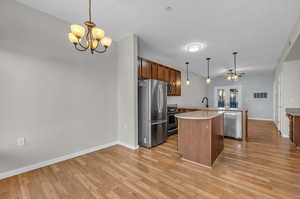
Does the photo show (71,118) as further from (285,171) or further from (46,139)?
(285,171)

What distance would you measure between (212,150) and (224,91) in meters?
7.59

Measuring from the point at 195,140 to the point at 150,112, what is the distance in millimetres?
1285

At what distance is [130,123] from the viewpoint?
11.1ft

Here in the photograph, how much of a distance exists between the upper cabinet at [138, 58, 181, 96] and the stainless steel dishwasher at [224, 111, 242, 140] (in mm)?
2222

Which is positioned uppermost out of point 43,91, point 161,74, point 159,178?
point 161,74

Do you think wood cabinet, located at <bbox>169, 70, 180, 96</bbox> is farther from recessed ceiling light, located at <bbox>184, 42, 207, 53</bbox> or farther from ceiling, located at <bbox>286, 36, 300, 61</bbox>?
ceiling, located at <bbox>286, 36, 300, 61</bbox>

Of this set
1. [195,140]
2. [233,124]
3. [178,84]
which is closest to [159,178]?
[195,140]

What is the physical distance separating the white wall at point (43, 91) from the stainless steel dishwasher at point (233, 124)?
3.85m

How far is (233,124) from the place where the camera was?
4.14 m

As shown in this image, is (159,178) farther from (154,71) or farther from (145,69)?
(154,71)

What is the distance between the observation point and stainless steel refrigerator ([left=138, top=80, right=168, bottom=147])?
133 inches

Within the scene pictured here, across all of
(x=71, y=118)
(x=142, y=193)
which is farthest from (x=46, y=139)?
(x=142, y=193)

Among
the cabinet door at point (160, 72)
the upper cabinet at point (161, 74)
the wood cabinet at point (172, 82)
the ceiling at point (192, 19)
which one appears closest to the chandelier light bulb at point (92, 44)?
the ceiling at point (192, 19)

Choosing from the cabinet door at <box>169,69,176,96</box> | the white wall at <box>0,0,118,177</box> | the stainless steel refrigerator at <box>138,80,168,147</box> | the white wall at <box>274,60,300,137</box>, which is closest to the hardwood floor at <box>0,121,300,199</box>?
the white wall at <box>0,0,118,177</box>
